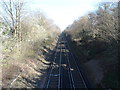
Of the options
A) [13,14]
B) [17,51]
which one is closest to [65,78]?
[17,51]

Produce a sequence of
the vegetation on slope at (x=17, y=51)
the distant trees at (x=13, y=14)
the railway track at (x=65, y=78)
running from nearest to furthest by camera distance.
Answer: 1. the vegetation on slope at (x=17, y=51)
2. the railway track at (x=65, y=78)
3. the distant trees at (x=13, y=14)

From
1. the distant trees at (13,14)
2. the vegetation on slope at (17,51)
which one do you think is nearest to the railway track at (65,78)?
the vegetation on slope at (17,51)

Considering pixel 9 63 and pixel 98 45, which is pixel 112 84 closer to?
pixel 9 63

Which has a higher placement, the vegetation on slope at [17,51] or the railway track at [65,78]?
the vegetation on slope at [17,51]

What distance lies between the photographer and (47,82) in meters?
15.9

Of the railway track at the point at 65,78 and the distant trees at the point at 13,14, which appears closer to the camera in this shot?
the railway track at the point at 65,78

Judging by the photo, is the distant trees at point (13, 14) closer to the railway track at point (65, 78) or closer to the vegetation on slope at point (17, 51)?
the vegetation on slope at point (17, 51)

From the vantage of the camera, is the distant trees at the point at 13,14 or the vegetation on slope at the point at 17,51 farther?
the distant trees at the point at 13,14

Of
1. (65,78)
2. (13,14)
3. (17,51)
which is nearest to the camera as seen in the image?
(65,78)

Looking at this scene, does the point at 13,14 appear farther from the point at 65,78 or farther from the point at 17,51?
the point at 65,78

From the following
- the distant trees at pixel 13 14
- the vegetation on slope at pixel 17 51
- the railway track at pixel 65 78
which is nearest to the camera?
the vegetation on slope at pixel 17 51

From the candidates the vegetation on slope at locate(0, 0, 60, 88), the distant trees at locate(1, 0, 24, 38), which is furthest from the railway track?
the distant trees at locate(1, 0, 24, 38)

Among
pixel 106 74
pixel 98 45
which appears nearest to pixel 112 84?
pixel 106 74

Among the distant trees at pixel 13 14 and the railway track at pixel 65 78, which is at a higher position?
the distant trees at pixel 13 14
